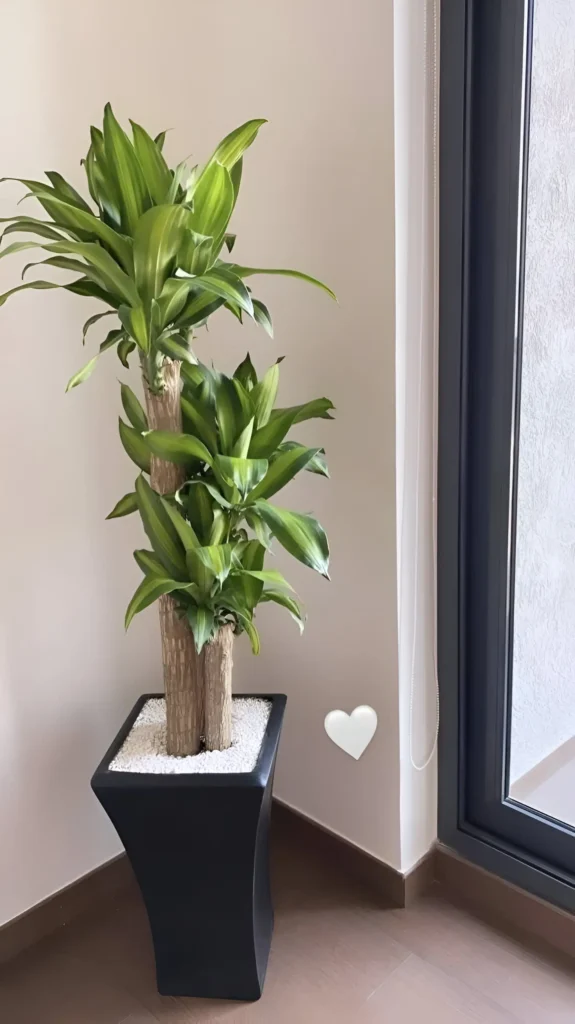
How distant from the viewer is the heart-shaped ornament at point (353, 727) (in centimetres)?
143

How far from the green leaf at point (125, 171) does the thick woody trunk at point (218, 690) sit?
25.0 inches

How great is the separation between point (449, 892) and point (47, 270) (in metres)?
1.42

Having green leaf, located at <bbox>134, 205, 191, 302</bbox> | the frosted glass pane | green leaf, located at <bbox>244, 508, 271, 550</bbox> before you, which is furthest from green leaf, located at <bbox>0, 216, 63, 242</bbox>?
the frosted glass pane

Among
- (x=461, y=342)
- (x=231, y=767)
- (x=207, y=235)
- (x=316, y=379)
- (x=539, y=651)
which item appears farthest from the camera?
(x=539, y=651)

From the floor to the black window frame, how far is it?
0.14m

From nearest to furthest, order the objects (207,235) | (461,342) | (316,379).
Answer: (207,235) < (461,342) < (316,379)

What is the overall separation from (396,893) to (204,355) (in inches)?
45.5

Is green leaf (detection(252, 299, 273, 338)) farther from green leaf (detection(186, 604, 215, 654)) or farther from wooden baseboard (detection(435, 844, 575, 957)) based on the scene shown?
wooden baseboard (detection(435, 844, 575, 957))

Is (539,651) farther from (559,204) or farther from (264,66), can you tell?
(264,66)

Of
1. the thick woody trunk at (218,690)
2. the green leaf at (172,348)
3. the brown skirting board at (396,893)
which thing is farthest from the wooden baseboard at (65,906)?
the green leaf at (172,348)

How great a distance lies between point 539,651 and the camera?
1.50 meters

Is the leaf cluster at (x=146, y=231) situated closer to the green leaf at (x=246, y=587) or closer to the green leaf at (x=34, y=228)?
the green leaf at (x=34, y=228)

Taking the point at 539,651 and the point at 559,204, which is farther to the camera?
the point at 539,651

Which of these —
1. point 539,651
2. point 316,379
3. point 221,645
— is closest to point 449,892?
point 539,651
